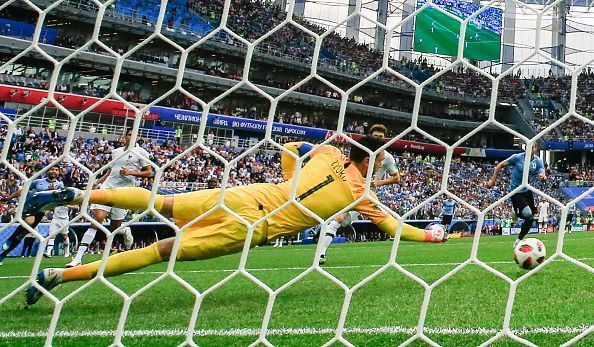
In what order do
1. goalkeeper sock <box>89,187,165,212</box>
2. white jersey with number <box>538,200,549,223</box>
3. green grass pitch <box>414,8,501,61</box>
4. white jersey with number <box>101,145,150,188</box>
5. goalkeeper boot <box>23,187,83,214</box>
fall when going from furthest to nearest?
green grass pitch <box>414,8,501,61</box> < white jersey with number <box>538,200,549,223</box> < white jersey with number <box>101,145,150,188</box> < goalkeeper sock <box>89,187,165,212</box> < goalkeeper boot <box>23,187,83,214</box>

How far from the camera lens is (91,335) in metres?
2.20

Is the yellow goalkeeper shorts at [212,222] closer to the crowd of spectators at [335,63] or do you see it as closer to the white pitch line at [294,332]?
the white pitch line at [294,332]

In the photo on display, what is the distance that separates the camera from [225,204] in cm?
271

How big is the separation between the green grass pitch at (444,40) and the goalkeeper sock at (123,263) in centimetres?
2442

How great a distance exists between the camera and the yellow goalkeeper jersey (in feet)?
9.32

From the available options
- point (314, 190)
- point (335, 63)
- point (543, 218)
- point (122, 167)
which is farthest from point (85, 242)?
point (335, 63)

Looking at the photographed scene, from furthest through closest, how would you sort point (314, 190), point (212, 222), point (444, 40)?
point (444, 40), point (314, 190), point (212, 222)

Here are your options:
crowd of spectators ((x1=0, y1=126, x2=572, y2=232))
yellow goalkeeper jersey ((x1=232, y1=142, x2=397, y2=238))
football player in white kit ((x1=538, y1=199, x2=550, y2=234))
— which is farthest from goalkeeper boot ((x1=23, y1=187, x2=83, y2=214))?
football player in white kit ((x1=538, y1=199, x2=550, y2=234))

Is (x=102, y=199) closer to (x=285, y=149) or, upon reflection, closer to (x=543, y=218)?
(x=285, y=149)

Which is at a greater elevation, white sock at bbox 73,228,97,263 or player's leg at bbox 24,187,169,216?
player's leg at bbox 24,187,169,216

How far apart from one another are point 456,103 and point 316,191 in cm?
2726

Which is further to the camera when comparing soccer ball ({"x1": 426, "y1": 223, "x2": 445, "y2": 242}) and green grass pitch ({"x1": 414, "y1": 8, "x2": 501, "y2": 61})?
green grass pitch ({"x1": 414, "y1": 8, "x2": 501, "y2": 61})

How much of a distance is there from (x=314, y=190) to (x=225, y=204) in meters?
0.50

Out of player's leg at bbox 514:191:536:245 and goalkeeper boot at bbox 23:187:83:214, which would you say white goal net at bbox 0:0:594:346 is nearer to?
goalkeeper boot at bbox 23:187:83:214
